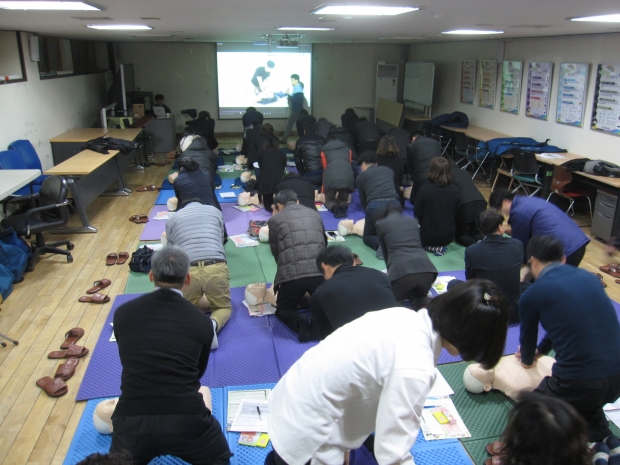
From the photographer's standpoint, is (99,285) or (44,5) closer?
(44,5)

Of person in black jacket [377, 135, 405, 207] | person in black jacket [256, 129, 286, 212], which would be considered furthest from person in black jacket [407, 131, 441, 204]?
person in black jacket [256, 129, 286, 212]

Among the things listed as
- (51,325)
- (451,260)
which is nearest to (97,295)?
(51,325)

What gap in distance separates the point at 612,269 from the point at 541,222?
146 centimetres

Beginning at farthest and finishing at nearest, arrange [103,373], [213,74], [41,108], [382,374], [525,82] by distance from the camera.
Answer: [213,74] < [525,82] < [41,108] < [103,373] < [382,374]

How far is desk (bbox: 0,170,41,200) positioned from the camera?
441 cm

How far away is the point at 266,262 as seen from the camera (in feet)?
16.4

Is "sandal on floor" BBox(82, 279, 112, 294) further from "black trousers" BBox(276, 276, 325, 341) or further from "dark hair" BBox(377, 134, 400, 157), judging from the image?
"dark hair" BBox(377, 134, 400, 157)

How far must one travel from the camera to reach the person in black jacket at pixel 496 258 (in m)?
3.51

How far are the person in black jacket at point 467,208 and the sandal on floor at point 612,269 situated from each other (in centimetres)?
118

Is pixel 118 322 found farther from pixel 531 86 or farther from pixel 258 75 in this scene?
pixel 258 75

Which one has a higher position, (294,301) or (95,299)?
(294,301)

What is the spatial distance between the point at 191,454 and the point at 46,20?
4603mm

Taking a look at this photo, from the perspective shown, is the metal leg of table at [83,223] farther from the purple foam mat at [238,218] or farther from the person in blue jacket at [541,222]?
the person in blue jacket at [541,222]

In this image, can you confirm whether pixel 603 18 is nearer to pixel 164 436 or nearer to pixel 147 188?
pixel 164 436
